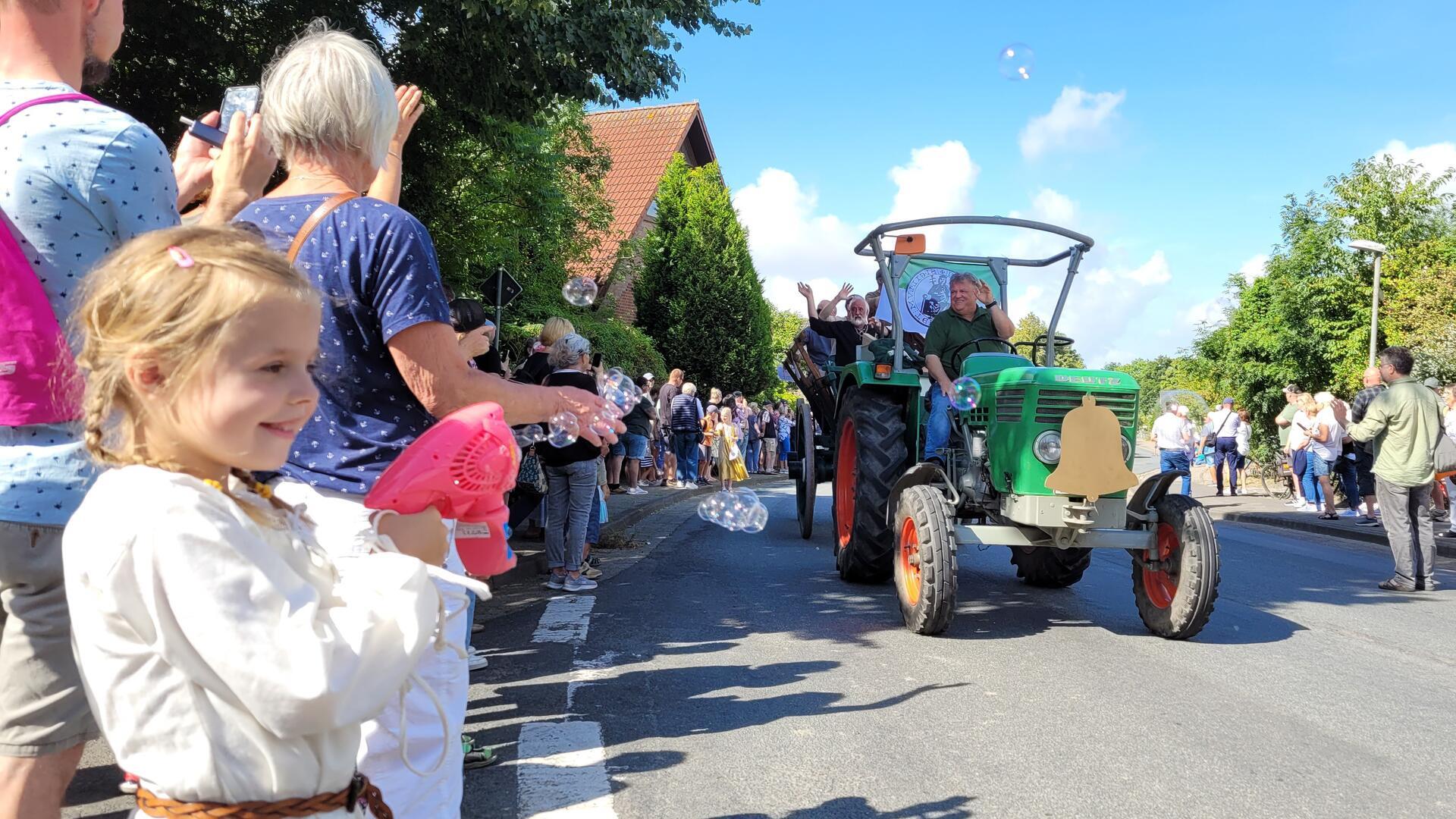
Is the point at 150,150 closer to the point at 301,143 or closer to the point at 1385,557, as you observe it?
the point at 301,143

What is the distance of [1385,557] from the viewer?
37.4ft

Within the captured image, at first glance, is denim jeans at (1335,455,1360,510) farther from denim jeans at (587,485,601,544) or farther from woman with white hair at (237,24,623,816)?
woman with white hair at (237,24,623,816)

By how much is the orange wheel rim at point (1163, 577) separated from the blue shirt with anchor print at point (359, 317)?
4790 millimetres

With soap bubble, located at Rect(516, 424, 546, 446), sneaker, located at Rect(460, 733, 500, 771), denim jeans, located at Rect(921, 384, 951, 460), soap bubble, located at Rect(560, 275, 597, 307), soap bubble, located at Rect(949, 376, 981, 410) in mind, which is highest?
soap bubble, located at Rect(560, 275, 597, 307)

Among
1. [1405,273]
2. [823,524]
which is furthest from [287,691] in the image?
[1405,273]

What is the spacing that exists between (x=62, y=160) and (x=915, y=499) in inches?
178

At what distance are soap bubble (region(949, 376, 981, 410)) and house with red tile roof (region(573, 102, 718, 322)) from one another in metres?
23.9

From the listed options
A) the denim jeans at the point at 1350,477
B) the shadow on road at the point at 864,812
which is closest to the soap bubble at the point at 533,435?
the shadow on road at the point at 864,812

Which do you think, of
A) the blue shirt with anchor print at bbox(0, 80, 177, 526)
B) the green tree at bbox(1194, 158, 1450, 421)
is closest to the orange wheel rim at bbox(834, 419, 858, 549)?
the blue shirt with anchor print at bbox(0, 80, 177, 526)

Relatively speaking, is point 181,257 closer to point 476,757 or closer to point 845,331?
point 476,757

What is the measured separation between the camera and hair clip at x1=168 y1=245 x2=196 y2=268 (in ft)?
4.22

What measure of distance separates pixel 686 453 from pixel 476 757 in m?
14.6

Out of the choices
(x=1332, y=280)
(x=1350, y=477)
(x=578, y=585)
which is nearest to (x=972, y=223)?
(x=578, y=585)

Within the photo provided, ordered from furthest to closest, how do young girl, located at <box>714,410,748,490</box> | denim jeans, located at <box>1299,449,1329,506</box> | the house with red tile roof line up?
the house with red tile roof
denim jeans, located at <box>1299,449,1329,506</box>
young girl, located at <box>714,410,748,490</box>
